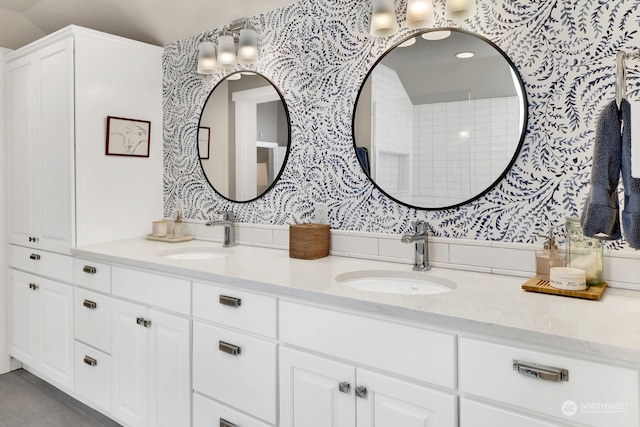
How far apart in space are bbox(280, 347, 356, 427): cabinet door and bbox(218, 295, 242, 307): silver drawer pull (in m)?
0.25

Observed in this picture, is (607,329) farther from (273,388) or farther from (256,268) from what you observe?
(256,268)

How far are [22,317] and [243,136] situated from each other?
1866mm

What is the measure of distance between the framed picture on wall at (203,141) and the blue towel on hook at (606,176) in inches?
83.7

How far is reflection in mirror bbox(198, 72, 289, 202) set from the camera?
2.41 m

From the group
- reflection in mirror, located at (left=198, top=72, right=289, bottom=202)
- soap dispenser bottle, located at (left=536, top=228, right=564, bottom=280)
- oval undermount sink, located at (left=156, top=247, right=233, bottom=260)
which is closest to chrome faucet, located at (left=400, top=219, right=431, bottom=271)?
soap dispenser bottle, located at (left=536, top=228, right=564, bottom=280)

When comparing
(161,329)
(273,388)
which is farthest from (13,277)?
(273,388)

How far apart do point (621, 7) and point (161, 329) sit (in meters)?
2.15

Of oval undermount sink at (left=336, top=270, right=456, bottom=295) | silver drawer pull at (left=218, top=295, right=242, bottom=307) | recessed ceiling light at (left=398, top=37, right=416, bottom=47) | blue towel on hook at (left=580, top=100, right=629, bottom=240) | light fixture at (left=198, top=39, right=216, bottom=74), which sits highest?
light fixture at (left=198, top=39, right=216, bottom=74)

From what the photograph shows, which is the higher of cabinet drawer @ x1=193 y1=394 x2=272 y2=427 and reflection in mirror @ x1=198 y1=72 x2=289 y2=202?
reflection in mirror @ x1=198 y1=72 x2=289 y2=202

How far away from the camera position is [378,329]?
1331 mm

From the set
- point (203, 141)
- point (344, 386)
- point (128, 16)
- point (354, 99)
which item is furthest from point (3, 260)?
point (344, 386)

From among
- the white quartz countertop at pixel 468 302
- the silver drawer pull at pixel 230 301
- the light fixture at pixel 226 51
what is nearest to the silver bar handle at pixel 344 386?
the white quartz countertop at pixel 468 302

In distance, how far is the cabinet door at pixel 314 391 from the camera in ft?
4.58

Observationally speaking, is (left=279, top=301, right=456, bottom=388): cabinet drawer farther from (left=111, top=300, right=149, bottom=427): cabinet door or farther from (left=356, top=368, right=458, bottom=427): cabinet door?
(left=111, top=300, right=149, bottom=427): cabinet door
